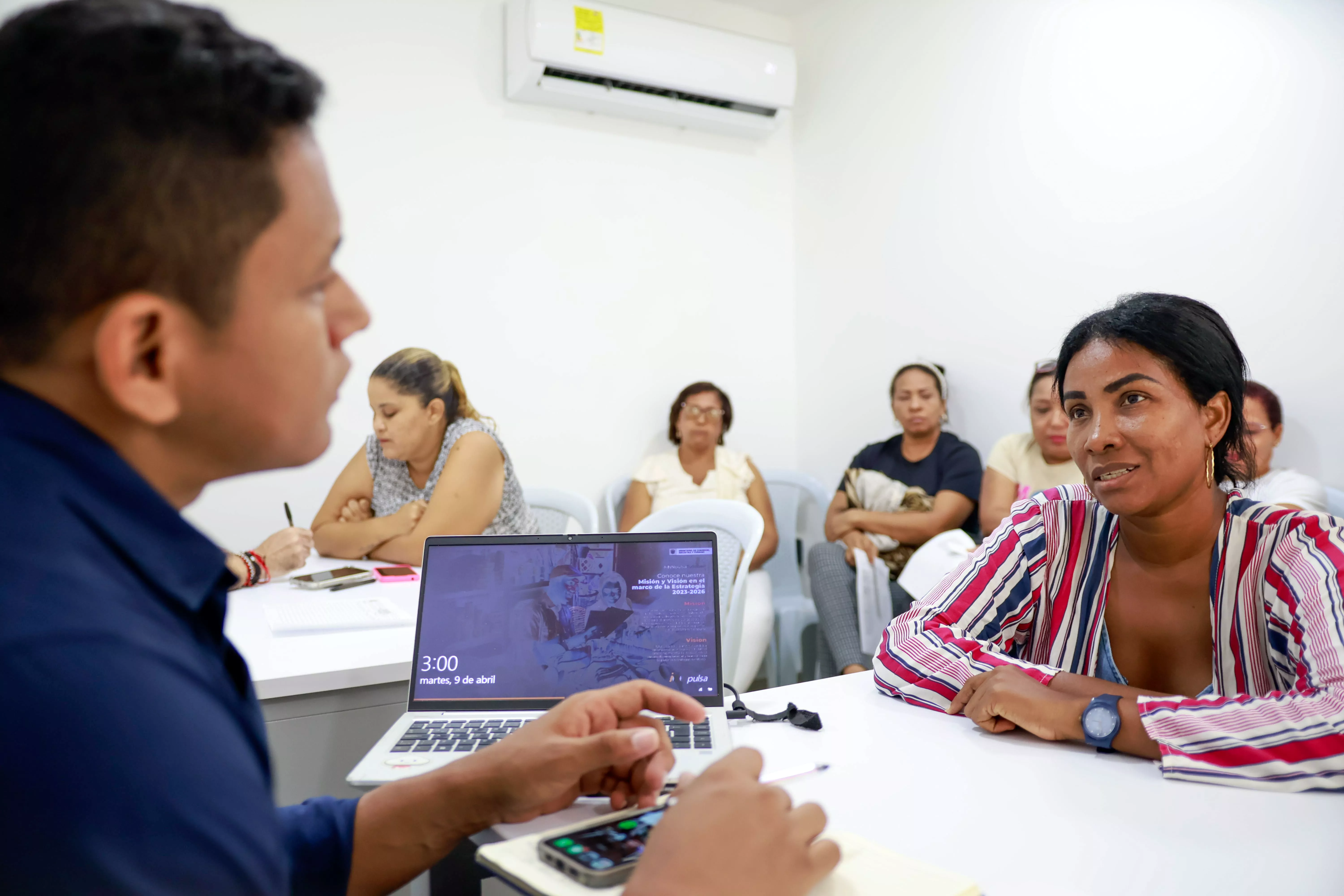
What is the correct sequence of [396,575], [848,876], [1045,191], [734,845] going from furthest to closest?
[1045,191] → [396,575] → [848,876] → [734,845]

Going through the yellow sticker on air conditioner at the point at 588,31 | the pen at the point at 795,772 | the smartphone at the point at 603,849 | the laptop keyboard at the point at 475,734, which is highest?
the yellow sticker on air conditioner at the point at 588,31

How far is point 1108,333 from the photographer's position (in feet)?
4.20

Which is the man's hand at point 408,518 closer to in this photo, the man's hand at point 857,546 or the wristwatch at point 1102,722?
the man's hand at point 857,546

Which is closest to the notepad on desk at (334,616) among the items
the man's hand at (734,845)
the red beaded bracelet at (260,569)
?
the red beaded bracelet at (260,569)

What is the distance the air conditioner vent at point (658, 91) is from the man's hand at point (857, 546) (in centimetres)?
203

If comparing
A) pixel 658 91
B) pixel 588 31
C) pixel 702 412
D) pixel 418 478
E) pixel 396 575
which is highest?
pixel 588 31

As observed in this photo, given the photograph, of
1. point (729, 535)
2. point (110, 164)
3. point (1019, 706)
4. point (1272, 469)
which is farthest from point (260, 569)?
point (1272, 469)

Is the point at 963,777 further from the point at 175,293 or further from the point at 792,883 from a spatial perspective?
the point at 175,293

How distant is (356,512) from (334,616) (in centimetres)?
100

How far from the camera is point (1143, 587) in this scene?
1305 mm

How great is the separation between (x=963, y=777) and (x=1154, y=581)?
1.76 ft

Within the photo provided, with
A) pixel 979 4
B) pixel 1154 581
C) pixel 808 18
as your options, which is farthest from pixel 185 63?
pixel 808 18

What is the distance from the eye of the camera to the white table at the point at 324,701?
1372 millimetres

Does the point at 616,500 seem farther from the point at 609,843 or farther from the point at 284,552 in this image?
the point at 609,843
